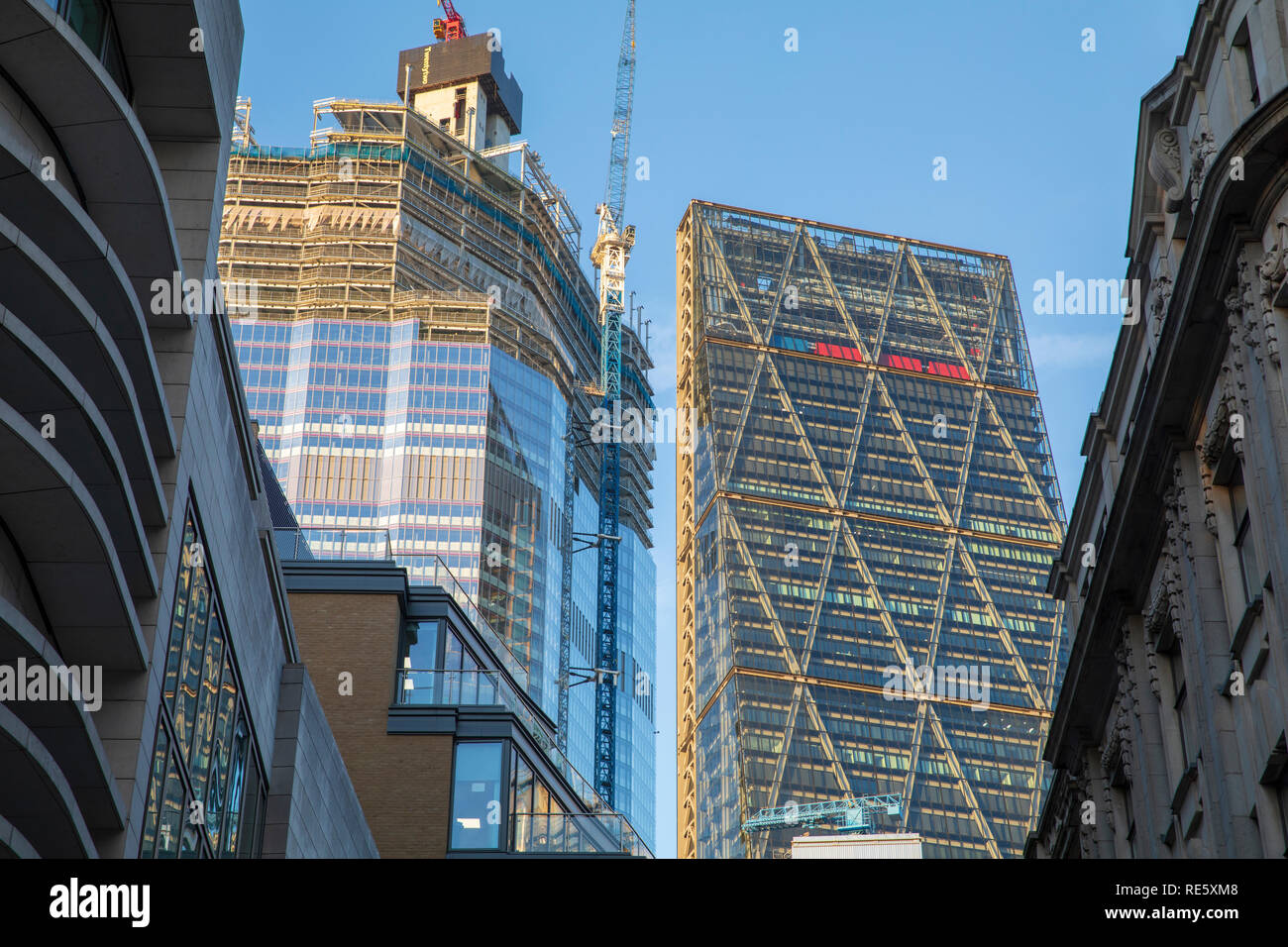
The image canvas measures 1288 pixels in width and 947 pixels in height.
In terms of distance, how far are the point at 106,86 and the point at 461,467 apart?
136 m

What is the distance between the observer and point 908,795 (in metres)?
183

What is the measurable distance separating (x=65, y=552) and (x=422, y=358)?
141395 millimetres

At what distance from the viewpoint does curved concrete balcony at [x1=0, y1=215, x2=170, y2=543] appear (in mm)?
17859

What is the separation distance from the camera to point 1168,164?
29188mm

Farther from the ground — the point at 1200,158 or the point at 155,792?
the point at 1200,158

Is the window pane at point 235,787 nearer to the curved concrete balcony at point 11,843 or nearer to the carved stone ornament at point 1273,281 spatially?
the curved concrete balcony at point 11,843

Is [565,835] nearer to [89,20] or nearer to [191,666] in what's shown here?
[191,666]

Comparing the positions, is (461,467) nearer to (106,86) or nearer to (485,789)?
(485,789)

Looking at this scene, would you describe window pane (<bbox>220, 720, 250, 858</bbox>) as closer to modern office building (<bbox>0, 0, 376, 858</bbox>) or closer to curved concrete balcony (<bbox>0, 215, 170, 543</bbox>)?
modern office building (<bbox>0, 0, 376, 858</bbox>)

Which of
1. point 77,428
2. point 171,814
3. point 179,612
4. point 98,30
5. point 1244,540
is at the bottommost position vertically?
point 171,814

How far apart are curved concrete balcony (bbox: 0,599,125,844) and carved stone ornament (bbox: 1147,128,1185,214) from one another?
19447 millimetres

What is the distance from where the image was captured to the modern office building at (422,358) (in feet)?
511

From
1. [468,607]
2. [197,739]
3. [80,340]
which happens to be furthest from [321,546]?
[80,340]

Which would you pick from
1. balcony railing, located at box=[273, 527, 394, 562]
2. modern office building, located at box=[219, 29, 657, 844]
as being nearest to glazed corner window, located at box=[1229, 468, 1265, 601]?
balcony railing, located at box=[273, 527, 394, 562]
